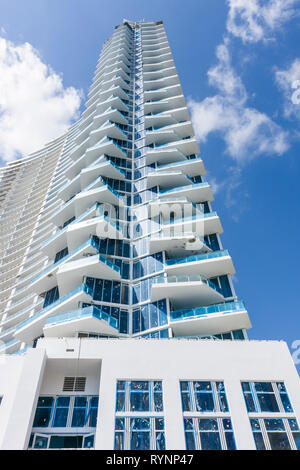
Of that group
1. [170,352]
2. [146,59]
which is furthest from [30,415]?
[146,59]

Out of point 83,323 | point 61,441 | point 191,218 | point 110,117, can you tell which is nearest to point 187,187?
point 191,218

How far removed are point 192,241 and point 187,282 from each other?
A: 16.4 feet

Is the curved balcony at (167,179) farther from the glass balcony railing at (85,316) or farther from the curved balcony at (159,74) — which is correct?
the curved balcony at (159,74)

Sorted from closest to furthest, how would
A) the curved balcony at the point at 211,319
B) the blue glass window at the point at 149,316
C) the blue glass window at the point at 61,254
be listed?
the curved balcony at the point at 211,319, the blue glass window at the point at 149,316, the blue glass window at the point at 61,254

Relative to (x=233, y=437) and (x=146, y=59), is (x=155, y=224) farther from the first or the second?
(x=146, y=59)

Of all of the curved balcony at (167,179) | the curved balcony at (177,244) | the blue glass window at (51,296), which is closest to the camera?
the curved balcony at (177,244)

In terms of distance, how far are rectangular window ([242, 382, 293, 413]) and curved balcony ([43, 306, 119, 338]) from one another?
34.5ft

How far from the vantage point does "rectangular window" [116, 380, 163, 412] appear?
666 inches

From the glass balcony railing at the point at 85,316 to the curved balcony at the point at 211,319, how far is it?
4.53m

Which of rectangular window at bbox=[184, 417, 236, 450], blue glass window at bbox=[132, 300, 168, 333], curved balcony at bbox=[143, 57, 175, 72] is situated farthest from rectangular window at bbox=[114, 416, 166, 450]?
curved balcony at bbox=[143, 57, 175, 72]

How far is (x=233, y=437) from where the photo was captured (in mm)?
15984

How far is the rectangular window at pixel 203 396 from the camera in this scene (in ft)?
55.9

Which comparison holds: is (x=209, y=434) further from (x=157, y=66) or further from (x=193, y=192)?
(x=157, y=66)

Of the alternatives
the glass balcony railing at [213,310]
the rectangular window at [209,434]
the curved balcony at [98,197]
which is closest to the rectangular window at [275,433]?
the rectangular window at [209,434]
